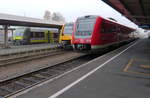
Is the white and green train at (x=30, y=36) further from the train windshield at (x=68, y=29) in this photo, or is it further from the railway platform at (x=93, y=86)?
the railway platform at (x=93, y=86)

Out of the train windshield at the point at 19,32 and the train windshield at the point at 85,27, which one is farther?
the train windshield at the point at 19,32

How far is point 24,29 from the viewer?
96.7 ft

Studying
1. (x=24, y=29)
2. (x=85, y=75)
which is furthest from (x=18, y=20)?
(x=85, y=75)

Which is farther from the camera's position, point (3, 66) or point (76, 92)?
point (3, 66)

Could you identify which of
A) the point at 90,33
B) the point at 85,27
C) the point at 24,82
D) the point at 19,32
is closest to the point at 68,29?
the point at 85,27

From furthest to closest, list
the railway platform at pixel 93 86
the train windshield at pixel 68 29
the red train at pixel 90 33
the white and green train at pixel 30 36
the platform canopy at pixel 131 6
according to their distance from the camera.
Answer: the white and green train at pixel 30 36 → the train windshield at pixel 68 29 → the platform canopy at pixel 131 6 → the red train at pixel 90 33 → the railway platform at pixel 93 86

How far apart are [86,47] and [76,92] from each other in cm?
783

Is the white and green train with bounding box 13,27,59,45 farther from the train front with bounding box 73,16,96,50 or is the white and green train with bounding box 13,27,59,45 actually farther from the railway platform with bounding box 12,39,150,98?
the railway platform with bounding box 12,39,150,98

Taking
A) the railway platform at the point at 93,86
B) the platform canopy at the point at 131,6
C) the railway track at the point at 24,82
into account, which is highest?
the platform canopy at the point at 131,6

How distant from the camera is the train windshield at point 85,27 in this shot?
41.7ft

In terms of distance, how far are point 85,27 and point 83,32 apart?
44cm

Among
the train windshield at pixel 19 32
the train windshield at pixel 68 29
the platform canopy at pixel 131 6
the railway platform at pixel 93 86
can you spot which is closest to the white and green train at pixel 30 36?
the train windshield at pixel 19 32

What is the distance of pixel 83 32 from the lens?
1305 centimetres

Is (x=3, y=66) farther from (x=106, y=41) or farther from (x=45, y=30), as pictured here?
(x=45, y=30)
